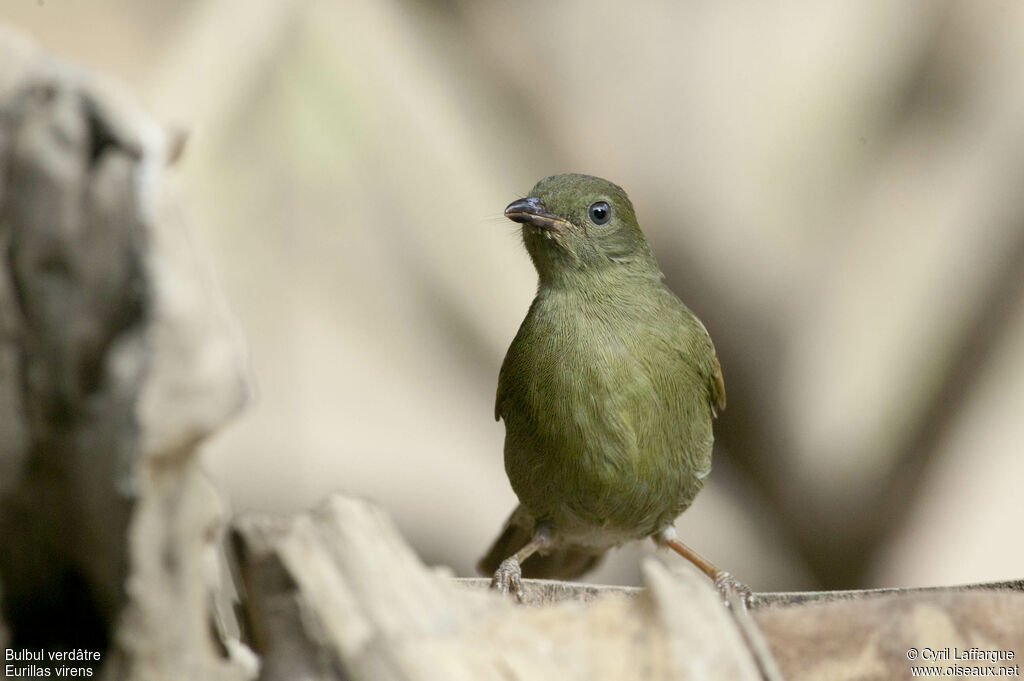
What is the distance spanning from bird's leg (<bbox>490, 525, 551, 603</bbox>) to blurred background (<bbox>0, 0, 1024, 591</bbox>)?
193 centimetres

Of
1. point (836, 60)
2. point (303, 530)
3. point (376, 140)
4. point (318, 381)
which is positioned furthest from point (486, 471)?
point (303, 530)

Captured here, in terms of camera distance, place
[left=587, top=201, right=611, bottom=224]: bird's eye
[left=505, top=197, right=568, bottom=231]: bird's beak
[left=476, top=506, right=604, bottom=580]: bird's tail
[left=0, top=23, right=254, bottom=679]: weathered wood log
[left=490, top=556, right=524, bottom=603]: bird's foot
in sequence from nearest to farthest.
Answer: [left=0, top=23, right=254, bottom=679]: weathered wood log
[left=490, top=556, right=524, bottom=603]: bird's foot
[left=505, top=197, right=568, bottom=231]: bird's beak
[left=587, top=201, right=611, bottom=224]: bird's eye
[left=476, top=506, right=604, bottom=580]: bird's tail

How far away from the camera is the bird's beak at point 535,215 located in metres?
3.61

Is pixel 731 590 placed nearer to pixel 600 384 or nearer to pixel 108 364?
pixel 600 384

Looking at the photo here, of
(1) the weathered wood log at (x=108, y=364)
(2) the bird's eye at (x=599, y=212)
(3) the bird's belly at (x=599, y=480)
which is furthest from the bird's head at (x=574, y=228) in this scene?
(1) the weathered wood log at (x=108, y=364)

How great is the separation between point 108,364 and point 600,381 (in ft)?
6.77

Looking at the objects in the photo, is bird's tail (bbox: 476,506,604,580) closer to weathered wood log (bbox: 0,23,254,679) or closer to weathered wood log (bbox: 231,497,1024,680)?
weathered wood log (bbox: 231,497,1024,680)

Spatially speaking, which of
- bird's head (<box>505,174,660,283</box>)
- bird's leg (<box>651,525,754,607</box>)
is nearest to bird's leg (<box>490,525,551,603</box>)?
bird's leg (<box>651,525,754,607</box>)

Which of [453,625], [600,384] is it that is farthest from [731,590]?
[453,625]

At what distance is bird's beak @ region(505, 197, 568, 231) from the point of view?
11.8 ft

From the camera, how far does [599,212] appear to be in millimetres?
3723

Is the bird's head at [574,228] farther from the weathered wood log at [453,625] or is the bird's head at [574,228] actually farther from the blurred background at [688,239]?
the blurred background at [688,239]

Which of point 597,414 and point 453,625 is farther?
point 597,414

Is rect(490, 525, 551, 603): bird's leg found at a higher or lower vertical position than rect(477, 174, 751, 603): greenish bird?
lower
